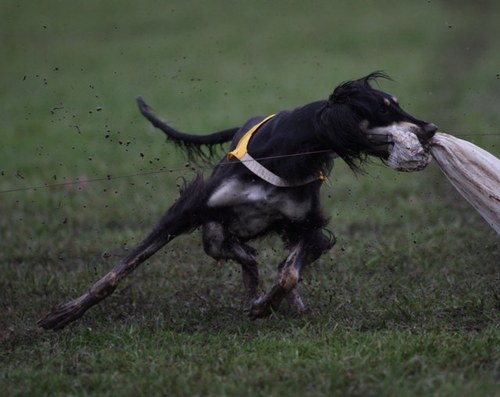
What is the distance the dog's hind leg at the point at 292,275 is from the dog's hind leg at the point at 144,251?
0.54m

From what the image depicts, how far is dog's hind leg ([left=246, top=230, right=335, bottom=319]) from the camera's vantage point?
16.4ft

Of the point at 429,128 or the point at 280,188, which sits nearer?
the point at 429,128

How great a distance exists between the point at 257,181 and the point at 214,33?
53.8 ft

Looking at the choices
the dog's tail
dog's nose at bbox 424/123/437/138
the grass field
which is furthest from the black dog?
the dog's tail

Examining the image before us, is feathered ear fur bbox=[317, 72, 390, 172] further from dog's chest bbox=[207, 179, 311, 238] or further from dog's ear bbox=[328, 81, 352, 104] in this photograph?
dog's chest bbox=[207, 179, 311, 238]

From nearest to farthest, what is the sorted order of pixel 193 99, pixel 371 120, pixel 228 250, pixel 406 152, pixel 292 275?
pixel 406 152, pixel 371 120, pixel 292 275, pixel 228 250, pixel 193 99

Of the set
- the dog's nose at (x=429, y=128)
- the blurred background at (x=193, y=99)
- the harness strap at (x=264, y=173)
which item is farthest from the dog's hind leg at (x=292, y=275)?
the dog's nose at (x=429, y=128)

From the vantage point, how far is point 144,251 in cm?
528

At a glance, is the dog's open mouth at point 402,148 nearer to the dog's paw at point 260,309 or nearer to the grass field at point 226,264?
the grass field at point 226,264

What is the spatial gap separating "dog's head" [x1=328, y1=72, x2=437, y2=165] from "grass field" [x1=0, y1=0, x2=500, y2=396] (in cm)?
87

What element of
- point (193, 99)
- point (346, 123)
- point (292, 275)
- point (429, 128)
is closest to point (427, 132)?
point (429, 128)

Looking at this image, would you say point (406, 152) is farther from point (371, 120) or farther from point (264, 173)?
point (264, 173)

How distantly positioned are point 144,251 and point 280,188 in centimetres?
78

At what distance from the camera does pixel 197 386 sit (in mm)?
3939
